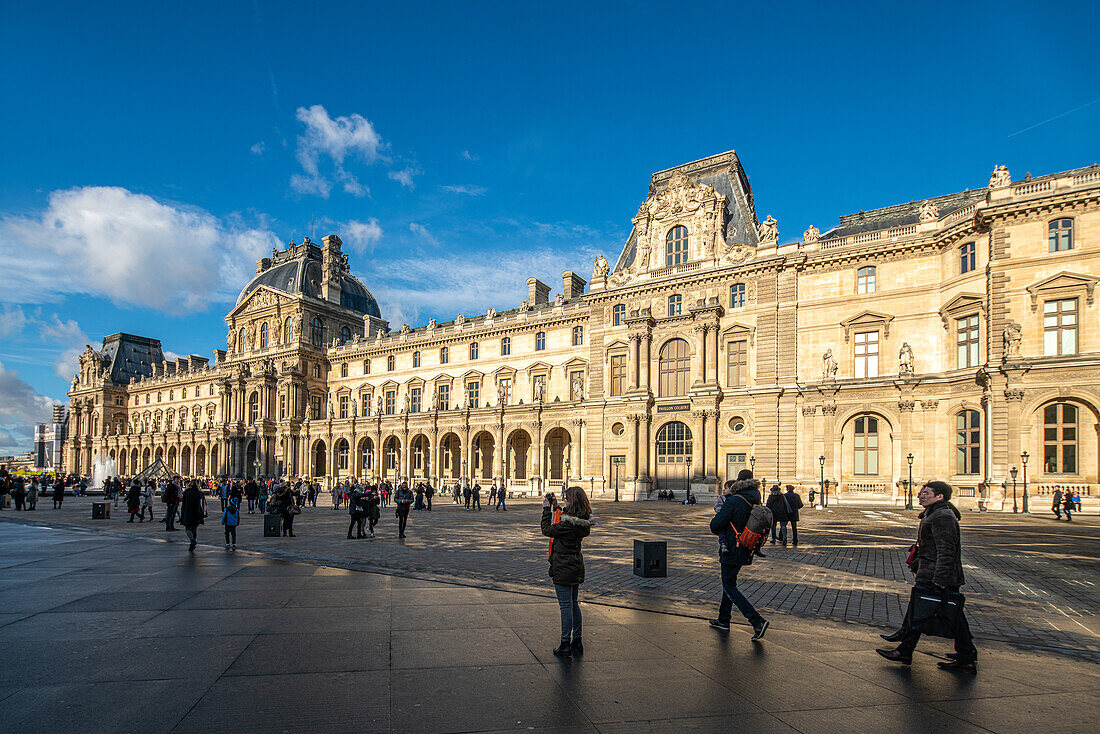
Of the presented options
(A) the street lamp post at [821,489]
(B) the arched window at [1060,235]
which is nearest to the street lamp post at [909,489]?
(A) the street lamp post at [821,489]

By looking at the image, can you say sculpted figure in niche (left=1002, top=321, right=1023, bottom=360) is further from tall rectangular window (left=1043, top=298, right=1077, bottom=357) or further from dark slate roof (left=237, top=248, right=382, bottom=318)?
dark slate roof (left=237, top=248, right=382, bottom=318)

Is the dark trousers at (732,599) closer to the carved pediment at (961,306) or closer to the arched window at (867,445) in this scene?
the carved pediment at (961,306)

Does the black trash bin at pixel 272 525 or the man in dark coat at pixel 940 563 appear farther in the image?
the black trash bin at pixel 272 525

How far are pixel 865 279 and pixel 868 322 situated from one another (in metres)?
2.79

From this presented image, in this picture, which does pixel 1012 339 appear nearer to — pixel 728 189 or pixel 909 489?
pixel 909 489

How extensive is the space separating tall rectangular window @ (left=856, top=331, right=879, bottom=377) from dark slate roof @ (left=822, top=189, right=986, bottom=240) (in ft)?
23.3

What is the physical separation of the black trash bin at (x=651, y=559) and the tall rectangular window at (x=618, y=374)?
3502 centimetres

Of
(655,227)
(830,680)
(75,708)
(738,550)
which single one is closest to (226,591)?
(75,708)

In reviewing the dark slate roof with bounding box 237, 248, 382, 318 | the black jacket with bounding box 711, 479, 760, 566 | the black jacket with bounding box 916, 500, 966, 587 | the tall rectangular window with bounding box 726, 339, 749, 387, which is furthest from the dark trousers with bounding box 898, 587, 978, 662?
the dark slate roof with bounding box 237, 248, 382, 318

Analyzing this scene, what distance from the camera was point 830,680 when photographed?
6.47 m

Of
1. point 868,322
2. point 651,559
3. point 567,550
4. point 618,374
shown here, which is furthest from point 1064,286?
point 567,550

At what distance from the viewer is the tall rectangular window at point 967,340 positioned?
34500 millimetres

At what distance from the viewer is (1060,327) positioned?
3131 centimetres

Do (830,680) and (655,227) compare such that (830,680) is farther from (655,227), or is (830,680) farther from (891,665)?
(655,227)
